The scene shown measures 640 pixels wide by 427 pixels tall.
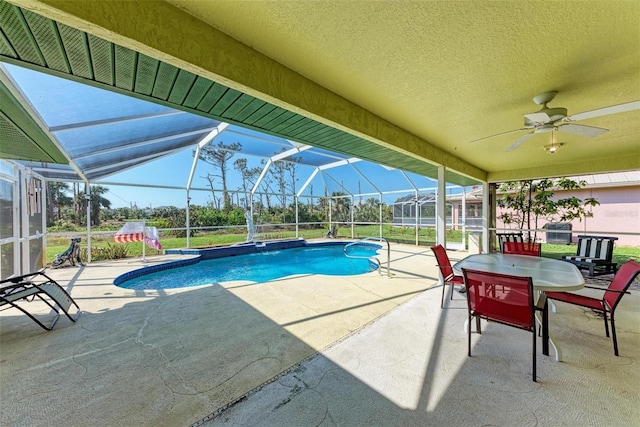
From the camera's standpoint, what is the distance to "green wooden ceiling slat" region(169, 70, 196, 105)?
1.92m

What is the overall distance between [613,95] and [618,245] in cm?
1126

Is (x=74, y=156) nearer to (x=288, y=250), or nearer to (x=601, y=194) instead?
(x=288, y=250)

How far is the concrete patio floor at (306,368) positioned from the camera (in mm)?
1682

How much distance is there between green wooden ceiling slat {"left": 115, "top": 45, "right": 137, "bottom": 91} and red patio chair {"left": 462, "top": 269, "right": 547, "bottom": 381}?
129 inches

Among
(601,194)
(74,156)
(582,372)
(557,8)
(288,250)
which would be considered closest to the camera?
(557,8)

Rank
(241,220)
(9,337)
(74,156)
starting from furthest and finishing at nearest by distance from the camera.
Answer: (241,220) < (74,156) < (9,337)

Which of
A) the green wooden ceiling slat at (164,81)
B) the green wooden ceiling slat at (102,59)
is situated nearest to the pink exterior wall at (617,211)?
the green wooden ceiling slat at (164,81)

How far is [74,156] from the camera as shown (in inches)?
197

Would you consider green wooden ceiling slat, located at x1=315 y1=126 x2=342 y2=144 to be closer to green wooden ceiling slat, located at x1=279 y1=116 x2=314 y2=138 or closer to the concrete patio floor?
green wooden ceiling slat, located at x1=279 y1=116 x2=314 y2=138

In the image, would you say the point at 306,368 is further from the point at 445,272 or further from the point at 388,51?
the point at 388,51

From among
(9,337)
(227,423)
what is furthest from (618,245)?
(9,337)

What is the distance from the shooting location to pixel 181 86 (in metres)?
2.05

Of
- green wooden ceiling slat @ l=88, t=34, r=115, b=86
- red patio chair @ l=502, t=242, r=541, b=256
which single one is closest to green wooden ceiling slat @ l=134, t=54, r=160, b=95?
green wooden ceiling slat @ l=88, t=34, r=115, b=86

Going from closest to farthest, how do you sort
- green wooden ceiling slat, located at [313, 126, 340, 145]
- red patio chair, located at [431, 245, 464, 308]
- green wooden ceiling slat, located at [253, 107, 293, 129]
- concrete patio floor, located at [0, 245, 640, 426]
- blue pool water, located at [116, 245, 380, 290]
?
concrete patio floor, located at [0, 245, 640, 426] < green wooden ceiling slat, located at [253, 107, 293, 129] < green wooden ceiling slat, located at [313, 126, 340, 145] < red patio chair, located at [431, 245, 464, 308] < blue pool water, located at [116, 245, 380, 290]
